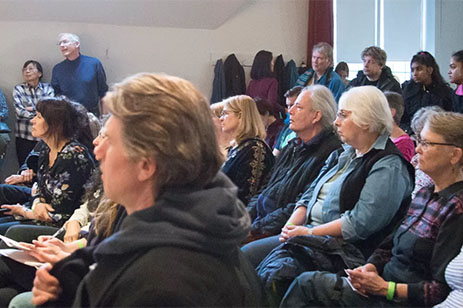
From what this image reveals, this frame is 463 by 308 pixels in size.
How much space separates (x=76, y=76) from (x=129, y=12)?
0.98m

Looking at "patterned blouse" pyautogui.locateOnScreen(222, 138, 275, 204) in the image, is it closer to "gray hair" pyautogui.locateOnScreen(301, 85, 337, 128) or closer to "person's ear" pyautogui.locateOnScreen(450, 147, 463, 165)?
"gray hair" pyautogui.locateOnScreen(301, 85, 337, 128)

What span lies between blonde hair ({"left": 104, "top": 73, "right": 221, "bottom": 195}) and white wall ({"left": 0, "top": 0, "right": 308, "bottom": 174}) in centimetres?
504

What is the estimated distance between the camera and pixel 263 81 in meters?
6.45

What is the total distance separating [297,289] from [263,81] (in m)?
4.62

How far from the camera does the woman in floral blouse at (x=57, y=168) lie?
8.89 ft

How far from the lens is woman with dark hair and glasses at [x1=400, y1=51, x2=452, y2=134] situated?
4.37 metres

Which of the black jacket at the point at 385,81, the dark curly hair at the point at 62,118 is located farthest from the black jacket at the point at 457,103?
the dark curly hair at the point at 62,118

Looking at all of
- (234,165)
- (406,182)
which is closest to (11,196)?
(234,165)

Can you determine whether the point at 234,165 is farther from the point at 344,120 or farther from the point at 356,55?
the point at 356,55

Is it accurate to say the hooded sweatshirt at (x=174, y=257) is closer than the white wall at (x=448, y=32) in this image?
Yes

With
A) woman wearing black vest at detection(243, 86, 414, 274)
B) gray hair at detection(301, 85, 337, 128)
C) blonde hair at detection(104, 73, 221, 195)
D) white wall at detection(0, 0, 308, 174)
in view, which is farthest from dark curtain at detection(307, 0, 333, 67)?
blonde hair at detection(104, 73, 221, 195)

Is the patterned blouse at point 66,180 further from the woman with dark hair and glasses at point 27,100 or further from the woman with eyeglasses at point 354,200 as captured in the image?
the woman with dark hair and glasses at point 27,100

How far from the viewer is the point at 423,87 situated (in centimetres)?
446

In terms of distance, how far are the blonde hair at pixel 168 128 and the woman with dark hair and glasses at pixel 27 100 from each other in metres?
4.84
